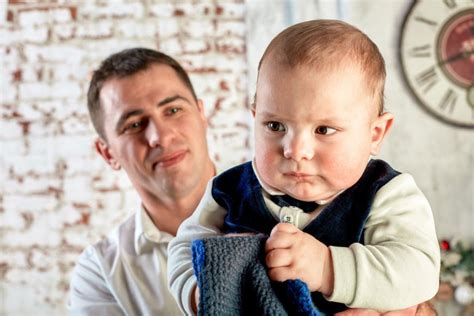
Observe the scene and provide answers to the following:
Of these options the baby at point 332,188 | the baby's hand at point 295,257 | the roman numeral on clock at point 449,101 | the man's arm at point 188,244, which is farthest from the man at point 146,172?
the roman numeral on clock at point 449,101

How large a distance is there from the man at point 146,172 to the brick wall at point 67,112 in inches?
59.0

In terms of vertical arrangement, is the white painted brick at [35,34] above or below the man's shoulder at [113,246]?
above

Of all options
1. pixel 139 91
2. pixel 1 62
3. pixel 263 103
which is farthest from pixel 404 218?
pixel 1 62

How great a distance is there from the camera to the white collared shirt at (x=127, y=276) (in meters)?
2.03

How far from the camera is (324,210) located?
1.11 metres

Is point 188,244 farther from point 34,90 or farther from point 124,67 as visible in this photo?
point 34,90

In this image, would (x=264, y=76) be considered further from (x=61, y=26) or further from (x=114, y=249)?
(x=61, y=26)

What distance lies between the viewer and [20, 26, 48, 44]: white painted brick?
3793 millimetres

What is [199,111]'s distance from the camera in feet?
7.57

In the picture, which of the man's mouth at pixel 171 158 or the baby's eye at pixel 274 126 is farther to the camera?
the man's mouth at pixel 171 158

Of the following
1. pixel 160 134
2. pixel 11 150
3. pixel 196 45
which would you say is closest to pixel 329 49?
pixel 160 134

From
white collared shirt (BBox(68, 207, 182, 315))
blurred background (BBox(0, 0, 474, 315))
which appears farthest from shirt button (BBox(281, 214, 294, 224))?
blurred background (BBox(0, 0, 474, 315))

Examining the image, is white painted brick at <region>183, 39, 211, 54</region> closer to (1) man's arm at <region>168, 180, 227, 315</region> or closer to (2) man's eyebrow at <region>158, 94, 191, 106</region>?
(2) man's eyebrow at <region>158, 94, 191, 106</region>

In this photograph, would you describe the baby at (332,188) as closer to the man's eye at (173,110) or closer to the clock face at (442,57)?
the man's eye at (173,110)
